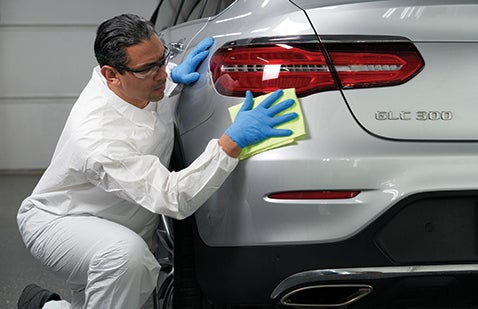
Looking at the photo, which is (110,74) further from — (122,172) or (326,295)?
(326,295)

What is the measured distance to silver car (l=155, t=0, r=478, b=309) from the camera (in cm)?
203

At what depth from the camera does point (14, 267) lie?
13.1ft

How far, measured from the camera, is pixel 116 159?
230 centimetres

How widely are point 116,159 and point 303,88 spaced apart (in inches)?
22.6

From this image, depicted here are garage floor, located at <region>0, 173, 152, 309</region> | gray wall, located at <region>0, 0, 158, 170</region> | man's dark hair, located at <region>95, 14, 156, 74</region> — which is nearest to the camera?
man's dark hair, located at <region>95, 14, 156, 74</region>

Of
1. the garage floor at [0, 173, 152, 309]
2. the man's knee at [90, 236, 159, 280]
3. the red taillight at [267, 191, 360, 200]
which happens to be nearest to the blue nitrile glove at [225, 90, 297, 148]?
the red taillight at [267, 191, 360, 200]

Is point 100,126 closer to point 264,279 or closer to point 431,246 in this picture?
point 264,279

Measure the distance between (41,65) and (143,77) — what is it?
184 inches

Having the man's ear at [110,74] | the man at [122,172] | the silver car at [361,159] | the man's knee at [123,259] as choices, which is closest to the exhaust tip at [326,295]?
the silver car at [361,159]

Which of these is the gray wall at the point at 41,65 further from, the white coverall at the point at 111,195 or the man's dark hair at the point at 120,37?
the man's dark hair at the point at 120,37

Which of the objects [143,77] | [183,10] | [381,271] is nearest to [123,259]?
[143,77]

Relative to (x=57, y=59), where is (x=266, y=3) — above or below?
above

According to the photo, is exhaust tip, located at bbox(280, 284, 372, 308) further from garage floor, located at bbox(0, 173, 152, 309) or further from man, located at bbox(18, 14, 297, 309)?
garage floor, located at bbox(0, 173, 152, 309)

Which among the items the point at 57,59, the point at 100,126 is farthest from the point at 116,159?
the point at 57,59
